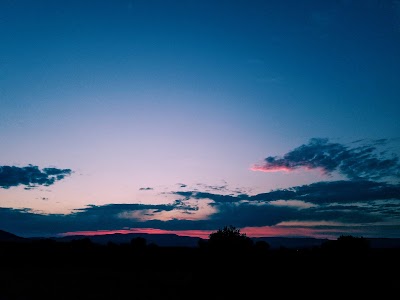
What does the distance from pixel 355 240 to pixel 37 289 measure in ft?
129

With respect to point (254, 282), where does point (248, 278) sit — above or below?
above

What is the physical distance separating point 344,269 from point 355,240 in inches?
264

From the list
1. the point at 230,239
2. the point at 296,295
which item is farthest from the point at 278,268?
the point at 230,239

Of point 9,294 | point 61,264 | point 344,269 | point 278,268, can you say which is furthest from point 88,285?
point 61,264

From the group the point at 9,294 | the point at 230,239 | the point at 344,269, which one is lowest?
the point at 9,294

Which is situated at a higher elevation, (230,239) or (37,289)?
(230,239)

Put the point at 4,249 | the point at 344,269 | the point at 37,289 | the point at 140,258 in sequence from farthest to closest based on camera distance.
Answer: the point at 4,249 < the point at 140,258 < the point at 37,289 < the point at 344,269

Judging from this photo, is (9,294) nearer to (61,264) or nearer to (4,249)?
(61,264)

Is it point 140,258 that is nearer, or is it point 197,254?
point 197,254

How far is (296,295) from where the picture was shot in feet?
95.9

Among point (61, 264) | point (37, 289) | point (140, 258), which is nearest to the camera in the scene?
point (37, 289)

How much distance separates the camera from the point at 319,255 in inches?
1604

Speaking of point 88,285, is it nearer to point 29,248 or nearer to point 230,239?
point 230,239

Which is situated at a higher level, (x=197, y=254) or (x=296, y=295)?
(x=197, y=254)
